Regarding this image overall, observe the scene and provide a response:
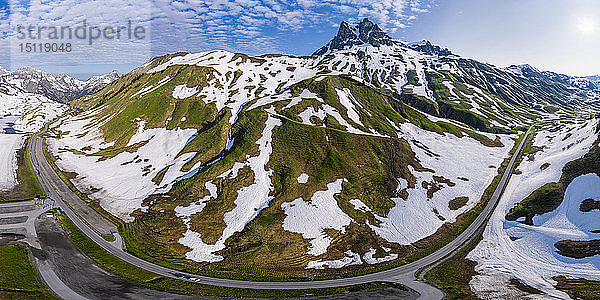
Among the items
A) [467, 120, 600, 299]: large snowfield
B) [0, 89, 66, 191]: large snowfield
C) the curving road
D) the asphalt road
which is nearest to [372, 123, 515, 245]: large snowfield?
the curving road

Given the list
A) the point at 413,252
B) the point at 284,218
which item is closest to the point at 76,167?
the point at 284,218

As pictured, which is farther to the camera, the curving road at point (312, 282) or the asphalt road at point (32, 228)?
the curving road at point (312, 282)

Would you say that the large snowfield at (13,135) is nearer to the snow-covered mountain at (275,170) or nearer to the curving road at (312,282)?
the snow-covered mountain at (275,170)

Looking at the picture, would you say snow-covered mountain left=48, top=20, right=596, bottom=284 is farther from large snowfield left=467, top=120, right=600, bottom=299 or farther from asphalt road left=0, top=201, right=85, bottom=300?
asphalt road left=0, top=201, right=85, bottom=300

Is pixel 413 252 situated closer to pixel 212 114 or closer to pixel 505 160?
pixel 505 160

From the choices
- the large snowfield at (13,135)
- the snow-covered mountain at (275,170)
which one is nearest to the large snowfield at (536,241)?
the snow-covered mountain at (275,170)

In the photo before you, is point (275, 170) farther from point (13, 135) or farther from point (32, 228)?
point (13, 135)
